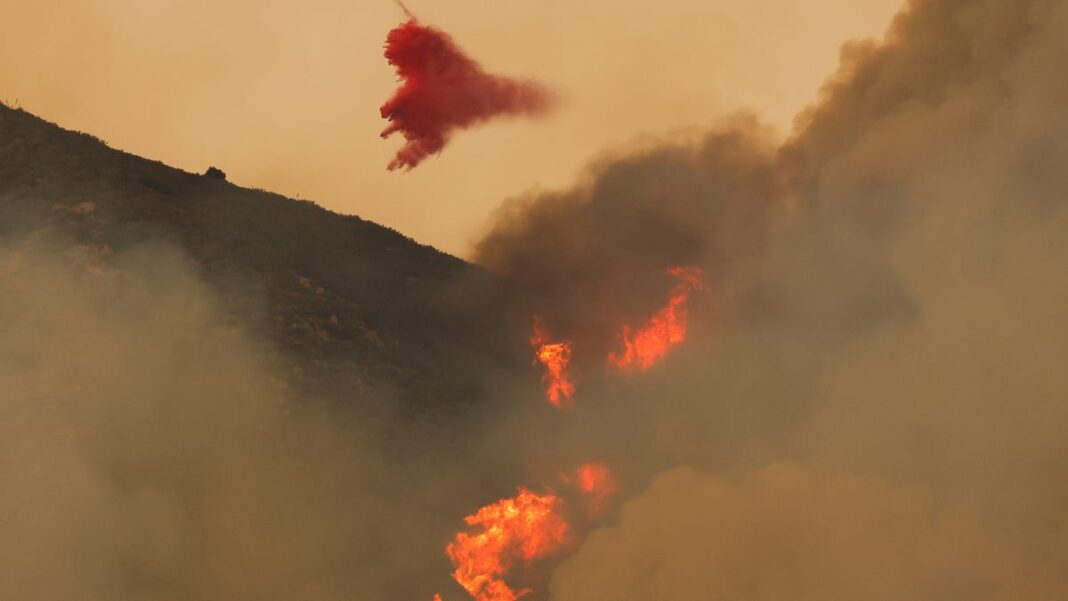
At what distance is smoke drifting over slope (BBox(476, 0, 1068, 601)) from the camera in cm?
1869

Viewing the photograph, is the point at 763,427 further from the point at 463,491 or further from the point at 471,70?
the point at 471,70

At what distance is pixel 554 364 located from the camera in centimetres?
3092

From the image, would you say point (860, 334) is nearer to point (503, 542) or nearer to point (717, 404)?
point (717, 404)

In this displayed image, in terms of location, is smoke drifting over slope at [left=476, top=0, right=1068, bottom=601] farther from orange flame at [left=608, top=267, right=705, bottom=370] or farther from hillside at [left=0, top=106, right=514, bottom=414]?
hillside at [left=0, top=106, right=514, bottom=414]

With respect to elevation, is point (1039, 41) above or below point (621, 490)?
above

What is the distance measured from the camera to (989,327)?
2148cm

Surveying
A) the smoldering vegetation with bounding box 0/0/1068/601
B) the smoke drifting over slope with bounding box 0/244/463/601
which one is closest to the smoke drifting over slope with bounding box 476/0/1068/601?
the smoldering vegetation with bounding box 0/0/1068/601

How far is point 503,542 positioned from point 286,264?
1200 centimetres

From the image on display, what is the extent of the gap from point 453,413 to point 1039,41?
50.5 feet

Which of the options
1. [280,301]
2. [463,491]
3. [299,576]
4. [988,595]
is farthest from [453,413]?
[988,595]

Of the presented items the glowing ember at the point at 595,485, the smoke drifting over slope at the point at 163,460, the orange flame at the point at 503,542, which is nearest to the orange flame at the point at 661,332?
the glowing ember at the point at 595,485

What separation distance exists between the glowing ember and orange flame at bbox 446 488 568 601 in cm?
86

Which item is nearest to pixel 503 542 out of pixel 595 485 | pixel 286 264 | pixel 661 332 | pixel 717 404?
pixel 595 485

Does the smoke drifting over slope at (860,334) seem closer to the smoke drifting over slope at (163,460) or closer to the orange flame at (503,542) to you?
the orange flame at (503,542)
